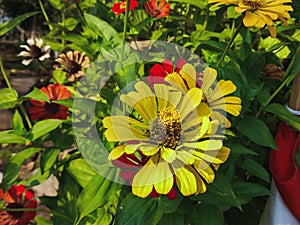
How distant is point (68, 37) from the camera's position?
1085mm

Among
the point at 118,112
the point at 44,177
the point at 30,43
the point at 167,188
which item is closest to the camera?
the point at 167,188

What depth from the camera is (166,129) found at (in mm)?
614

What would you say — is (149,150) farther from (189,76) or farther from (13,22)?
(13,22)

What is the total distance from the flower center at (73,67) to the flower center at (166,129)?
0.49 metres

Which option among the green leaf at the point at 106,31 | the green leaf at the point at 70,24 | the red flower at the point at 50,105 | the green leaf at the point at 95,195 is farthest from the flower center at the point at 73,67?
the green leaf at the point at 95,195

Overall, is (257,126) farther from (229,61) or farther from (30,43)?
(30,43)

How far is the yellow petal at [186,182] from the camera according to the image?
57 centimetres

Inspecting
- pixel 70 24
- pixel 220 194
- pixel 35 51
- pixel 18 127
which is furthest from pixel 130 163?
pixel 70 24

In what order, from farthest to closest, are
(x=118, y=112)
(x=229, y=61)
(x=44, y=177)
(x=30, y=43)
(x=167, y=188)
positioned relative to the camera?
1. (x=30, y=43)
2. (x=44, y=177)
3. (x=229, y=61)
4. (x=118, y=112)
5. (x=167, y=188)

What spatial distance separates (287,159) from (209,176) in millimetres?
388

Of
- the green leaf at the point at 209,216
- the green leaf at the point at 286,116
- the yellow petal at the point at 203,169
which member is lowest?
the green leaf at the point at 209,216

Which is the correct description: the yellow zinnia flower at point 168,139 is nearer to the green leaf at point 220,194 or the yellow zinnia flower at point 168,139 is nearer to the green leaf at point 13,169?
the green leaf at point 220,194

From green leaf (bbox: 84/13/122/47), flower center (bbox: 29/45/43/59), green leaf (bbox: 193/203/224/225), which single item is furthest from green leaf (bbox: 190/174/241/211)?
flower center (bbox: 29/45/43/59)

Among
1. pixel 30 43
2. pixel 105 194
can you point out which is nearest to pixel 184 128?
pixel 105 194
